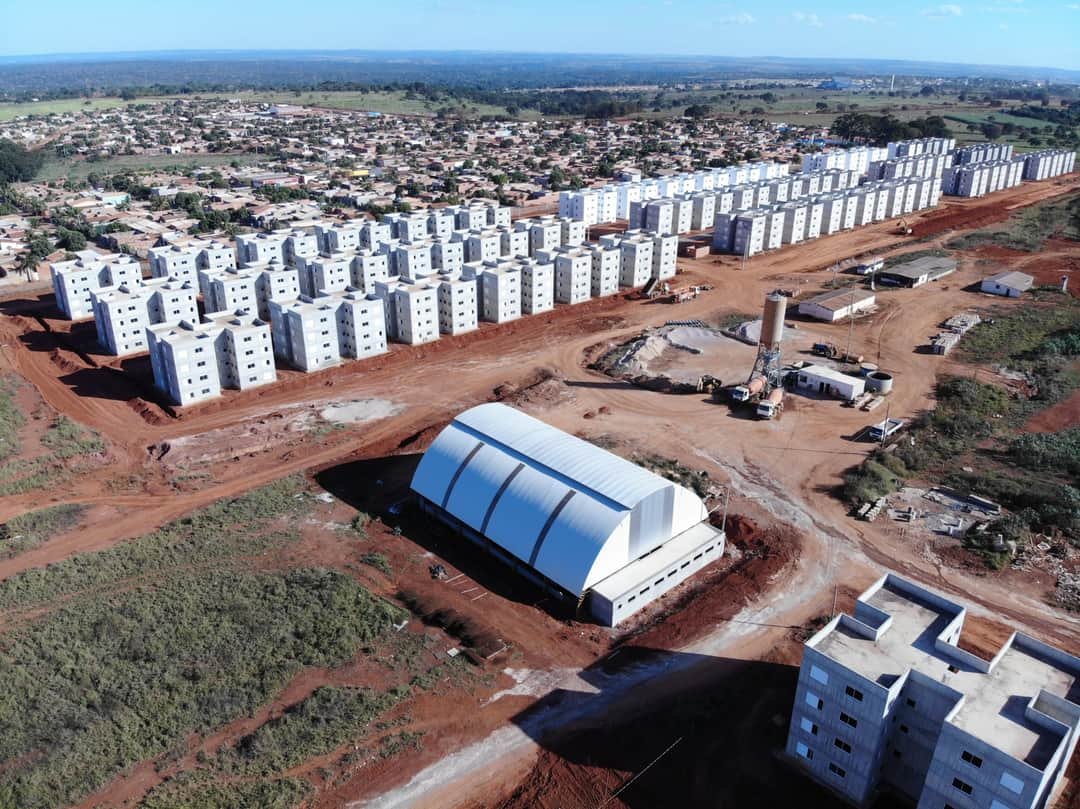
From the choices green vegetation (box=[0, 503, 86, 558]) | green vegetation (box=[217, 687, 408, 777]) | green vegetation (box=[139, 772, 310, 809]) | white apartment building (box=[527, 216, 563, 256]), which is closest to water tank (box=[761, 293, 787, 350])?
green vegetation (box=[217, 687, 408, 777])

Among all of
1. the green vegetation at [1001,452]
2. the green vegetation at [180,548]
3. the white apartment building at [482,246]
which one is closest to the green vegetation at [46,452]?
the green vegetation at [180,548]

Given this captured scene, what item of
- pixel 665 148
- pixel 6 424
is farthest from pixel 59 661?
pixel 665 148

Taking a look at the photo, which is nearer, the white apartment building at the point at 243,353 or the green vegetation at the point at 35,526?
the green vegetation at the point at 35,526

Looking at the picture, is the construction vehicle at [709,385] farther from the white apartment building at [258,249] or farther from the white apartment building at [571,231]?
the white apartment building at [258,249]

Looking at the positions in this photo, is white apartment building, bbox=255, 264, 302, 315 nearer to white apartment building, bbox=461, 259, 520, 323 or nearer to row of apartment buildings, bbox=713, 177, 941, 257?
white apartment building, bbox=461, 259, 520, 323

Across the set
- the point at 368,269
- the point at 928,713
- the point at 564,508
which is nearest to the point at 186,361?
the point at 368,269
